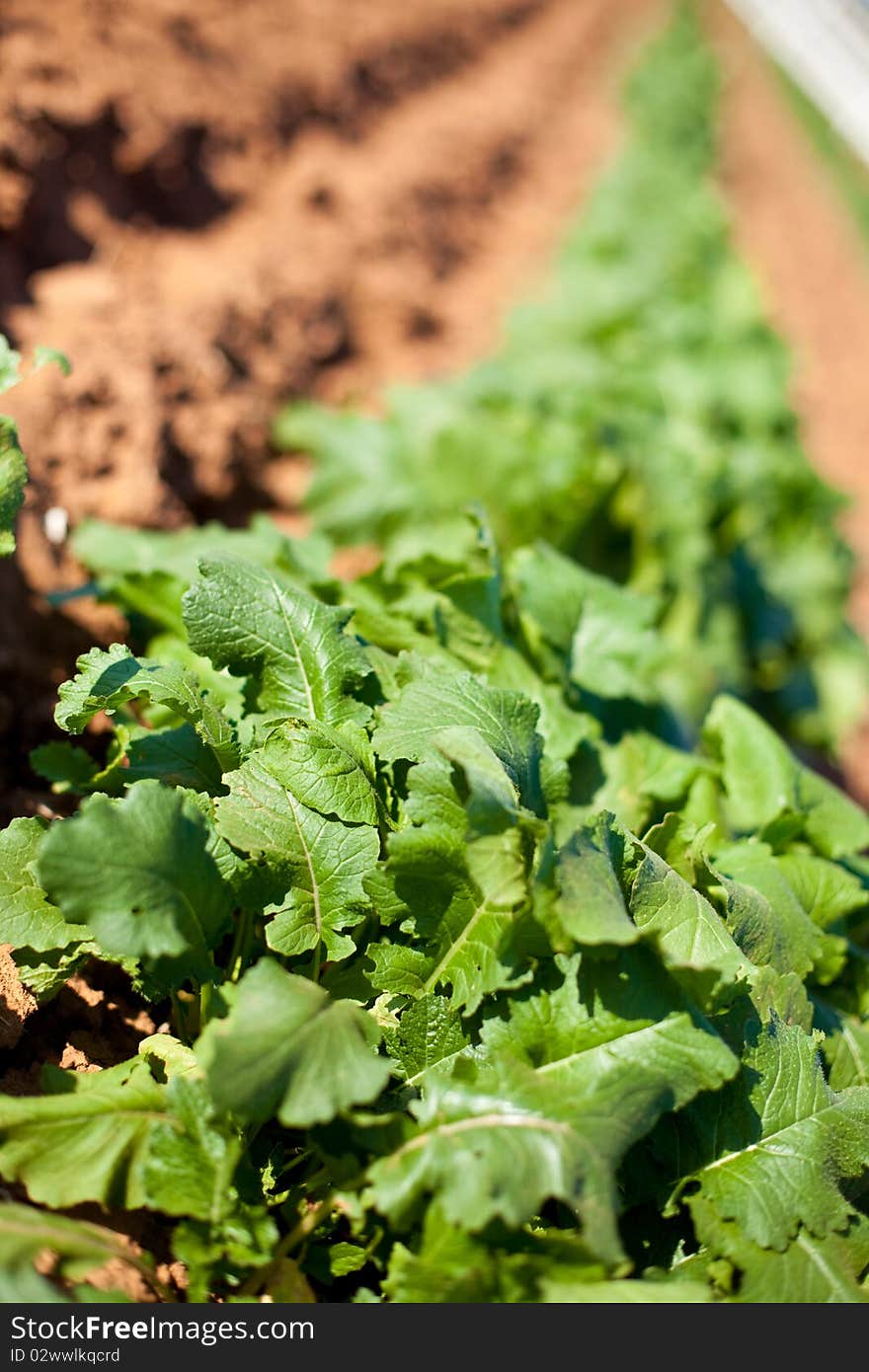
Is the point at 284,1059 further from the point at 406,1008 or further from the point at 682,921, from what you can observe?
the point at 682,921

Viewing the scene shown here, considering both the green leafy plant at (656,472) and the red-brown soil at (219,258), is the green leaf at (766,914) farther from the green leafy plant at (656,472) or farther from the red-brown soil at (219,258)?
the red-brown soil at (219,258)

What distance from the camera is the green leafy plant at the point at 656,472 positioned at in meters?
4.05

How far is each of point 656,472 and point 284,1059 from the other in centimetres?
345

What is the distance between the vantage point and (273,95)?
654cm

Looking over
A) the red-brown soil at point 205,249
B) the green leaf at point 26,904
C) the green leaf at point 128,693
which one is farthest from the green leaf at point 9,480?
the red-brown soil at point 205,249

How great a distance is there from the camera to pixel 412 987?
1888mm

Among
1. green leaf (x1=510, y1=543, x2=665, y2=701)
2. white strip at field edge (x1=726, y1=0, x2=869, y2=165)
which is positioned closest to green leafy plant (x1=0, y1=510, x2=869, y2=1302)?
green leaf (x1=510, y1=543, x2=665, y2=701)

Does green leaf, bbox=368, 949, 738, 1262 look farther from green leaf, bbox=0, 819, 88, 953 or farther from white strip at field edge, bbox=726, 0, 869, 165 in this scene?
white strip at field edge, bbox=726, 0, 869, 165

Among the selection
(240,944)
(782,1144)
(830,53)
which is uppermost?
(830,53)

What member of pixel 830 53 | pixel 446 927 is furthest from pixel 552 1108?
pixel 830 53

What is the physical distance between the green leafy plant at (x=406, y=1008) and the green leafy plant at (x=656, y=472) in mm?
1257
